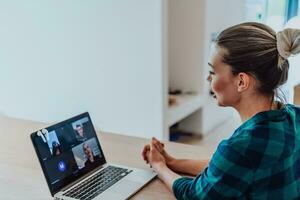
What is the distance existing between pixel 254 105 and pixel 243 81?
0.08 meters

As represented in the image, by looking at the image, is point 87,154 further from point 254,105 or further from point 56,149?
point 254,105

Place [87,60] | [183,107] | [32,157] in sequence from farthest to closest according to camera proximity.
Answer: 1. [183,107]
2. [87,60]
3. [32,157]

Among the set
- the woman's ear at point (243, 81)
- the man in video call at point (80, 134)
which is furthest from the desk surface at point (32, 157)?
the woman's ear at point (243, 81)

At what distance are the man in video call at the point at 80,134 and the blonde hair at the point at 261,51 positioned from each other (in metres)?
0.60

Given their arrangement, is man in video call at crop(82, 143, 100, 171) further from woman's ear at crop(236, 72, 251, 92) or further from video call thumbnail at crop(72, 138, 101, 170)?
woman's ear at crop(236, 72, 251, 92)

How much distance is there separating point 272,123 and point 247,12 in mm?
3524

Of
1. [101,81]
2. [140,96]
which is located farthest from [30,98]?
[140,96]

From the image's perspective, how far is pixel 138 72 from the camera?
3193mm

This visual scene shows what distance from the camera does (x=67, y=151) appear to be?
4.67ft

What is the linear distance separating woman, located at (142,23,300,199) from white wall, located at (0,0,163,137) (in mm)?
1862

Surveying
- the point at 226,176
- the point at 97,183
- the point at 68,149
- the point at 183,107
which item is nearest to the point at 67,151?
the point at 68,149

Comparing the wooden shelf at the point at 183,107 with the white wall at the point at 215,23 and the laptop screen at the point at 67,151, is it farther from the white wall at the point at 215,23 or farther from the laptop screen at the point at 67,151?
the laptop screen at the point at 67,151

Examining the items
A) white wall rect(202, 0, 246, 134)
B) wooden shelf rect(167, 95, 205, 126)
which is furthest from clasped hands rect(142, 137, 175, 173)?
white wall rect(202, 0, 246, 134)

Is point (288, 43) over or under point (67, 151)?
over
